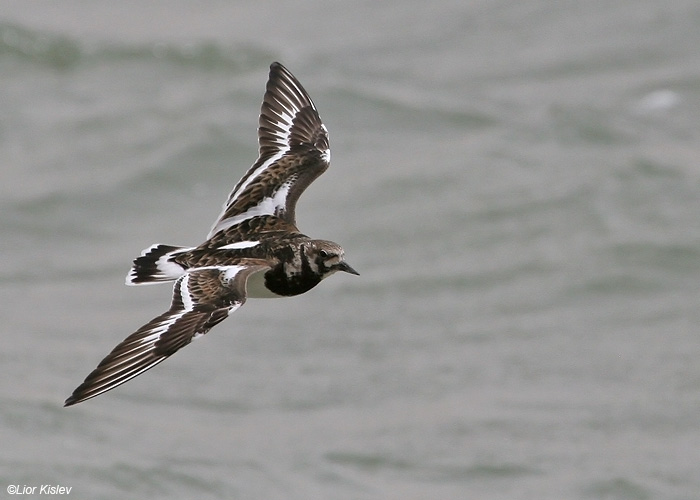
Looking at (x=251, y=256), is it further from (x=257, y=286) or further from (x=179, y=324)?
(x=179, y=324)

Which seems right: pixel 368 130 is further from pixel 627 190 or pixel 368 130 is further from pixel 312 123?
pixel 312 123

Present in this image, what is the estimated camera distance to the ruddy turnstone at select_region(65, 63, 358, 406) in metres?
5.05

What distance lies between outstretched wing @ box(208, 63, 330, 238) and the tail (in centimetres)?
45

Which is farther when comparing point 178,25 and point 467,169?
point 178,25

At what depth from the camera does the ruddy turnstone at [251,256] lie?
5.05 meters

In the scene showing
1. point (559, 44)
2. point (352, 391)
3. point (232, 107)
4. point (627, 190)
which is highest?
point (559, 44)

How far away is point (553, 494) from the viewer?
9.34m

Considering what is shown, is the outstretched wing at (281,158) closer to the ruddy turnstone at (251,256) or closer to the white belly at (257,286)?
the ruddy turnstone at (251,256)

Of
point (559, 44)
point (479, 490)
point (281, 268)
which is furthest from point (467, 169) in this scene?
point (281, 268)

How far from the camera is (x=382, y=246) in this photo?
39.3 feet

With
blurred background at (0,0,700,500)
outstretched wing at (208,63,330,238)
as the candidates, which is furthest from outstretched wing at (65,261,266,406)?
blurred background at (0,0,700,500)

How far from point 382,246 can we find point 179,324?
6.88 metres

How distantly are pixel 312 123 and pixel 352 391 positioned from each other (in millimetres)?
3782

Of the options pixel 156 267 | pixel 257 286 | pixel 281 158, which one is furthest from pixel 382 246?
pixel 156 267
